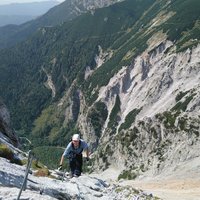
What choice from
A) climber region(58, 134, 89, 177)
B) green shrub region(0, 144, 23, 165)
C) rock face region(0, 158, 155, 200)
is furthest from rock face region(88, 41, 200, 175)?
rock face region(0, 158, 155, 200)

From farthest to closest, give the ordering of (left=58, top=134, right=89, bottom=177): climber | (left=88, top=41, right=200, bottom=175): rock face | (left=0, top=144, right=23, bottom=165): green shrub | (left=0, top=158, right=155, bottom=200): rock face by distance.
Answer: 1. (left=88, top=41, right=200, bottom=175): rock face
2. (left=0, top=144, right=23, bottom=165): green shrub
3. (left=58, top=134, right=89, bottom=177): climber
4. (left=0, top=158, right=155, bottom=200): rock face

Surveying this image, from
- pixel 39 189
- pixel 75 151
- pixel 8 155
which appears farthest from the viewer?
pixel 8 155

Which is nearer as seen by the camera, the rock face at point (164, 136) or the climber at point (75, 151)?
the climber at point (75, 151)

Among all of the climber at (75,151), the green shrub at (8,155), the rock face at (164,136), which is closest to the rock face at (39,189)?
the climber at (75,151)

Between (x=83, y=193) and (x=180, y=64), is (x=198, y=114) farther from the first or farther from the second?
(x=180, y=64)

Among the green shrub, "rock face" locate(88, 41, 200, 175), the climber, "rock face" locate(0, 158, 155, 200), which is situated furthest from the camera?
"rock face" locate(88, 41, 200, 175)

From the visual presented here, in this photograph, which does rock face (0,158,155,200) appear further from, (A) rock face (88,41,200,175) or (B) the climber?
(A) rock face (88,41,200,175)

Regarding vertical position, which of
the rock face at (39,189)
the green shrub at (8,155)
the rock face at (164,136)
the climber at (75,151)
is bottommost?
the rock face at (39,189)

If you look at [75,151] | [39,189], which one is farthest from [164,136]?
[39,189]

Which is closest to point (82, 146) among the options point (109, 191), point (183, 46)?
point (109, 191)

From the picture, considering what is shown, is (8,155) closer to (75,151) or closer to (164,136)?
(75,151)

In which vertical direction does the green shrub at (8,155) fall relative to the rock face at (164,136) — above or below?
below

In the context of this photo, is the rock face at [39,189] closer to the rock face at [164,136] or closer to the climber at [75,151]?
the climber at [75,151]

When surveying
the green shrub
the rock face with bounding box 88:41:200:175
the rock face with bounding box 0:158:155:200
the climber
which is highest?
the rock face with bounding box 88:41:200:175
